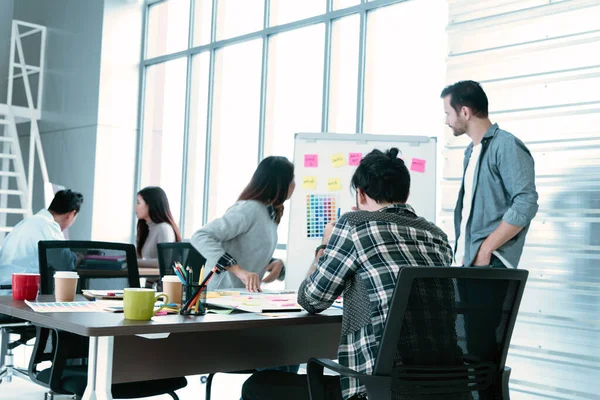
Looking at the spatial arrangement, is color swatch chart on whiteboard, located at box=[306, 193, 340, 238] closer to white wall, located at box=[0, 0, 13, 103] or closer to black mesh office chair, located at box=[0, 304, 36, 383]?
black mesh office chair, located at box=[0, 304, 36, 383]

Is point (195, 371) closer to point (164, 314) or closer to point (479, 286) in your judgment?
point (164, 314)

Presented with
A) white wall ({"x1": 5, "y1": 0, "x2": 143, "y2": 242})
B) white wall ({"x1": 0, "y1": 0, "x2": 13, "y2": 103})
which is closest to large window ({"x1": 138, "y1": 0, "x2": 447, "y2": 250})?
white wall ({"x1": 5, "y1": 0, "x2": 143, "y2": 242})

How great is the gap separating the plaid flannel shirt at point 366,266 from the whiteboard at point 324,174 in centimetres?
212

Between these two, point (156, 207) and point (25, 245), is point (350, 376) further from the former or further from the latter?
point (156, 207)

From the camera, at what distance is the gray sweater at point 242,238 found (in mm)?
3021

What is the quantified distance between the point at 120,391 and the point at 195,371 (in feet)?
1.42

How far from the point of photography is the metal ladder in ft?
24.1

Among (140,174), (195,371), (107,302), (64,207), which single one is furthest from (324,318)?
(140,174)

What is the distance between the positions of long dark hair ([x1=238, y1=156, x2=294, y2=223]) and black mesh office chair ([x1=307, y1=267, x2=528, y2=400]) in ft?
4.67

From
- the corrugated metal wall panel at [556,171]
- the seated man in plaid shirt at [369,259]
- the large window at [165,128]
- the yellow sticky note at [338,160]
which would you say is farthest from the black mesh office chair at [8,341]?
the large window at [165,128]

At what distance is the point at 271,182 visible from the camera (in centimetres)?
315

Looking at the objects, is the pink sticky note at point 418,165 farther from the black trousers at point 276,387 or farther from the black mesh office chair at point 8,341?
the black mesh office chair at point 8,341

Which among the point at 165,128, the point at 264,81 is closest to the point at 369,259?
the point at 264,81

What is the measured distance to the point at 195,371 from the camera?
212 cm
